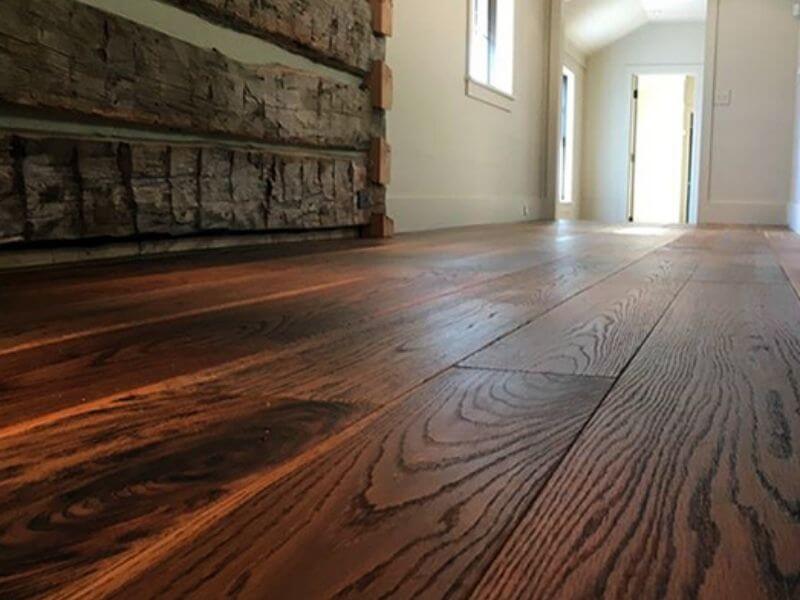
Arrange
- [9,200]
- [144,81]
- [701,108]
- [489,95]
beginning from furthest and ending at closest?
[701,108], [489,95], [144,81], [9,200]

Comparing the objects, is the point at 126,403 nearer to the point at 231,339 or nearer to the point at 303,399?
the point at 303,399

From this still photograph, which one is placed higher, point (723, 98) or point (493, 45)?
point (493, 45)

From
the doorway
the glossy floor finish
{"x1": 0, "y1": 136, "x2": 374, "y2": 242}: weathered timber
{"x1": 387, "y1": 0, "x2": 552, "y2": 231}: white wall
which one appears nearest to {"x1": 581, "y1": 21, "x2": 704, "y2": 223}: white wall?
the doorway

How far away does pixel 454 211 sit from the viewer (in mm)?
4723

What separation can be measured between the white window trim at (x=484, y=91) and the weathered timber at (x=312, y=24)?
140 centimetres

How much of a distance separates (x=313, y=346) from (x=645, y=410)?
0.45 metres

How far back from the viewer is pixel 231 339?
1.10m

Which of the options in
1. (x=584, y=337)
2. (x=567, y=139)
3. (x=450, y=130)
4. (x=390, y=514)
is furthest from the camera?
(x=567, y=139)

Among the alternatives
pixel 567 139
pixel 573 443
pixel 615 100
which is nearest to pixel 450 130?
pixel 573 443

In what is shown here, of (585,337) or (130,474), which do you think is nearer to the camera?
(130,474)

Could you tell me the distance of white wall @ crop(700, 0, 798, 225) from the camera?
621cm

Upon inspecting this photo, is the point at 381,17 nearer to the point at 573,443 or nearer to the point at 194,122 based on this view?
the point at 194,122

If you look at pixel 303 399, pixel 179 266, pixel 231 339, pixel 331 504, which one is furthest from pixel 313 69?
pixel 331 504

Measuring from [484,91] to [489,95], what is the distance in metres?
0.12
